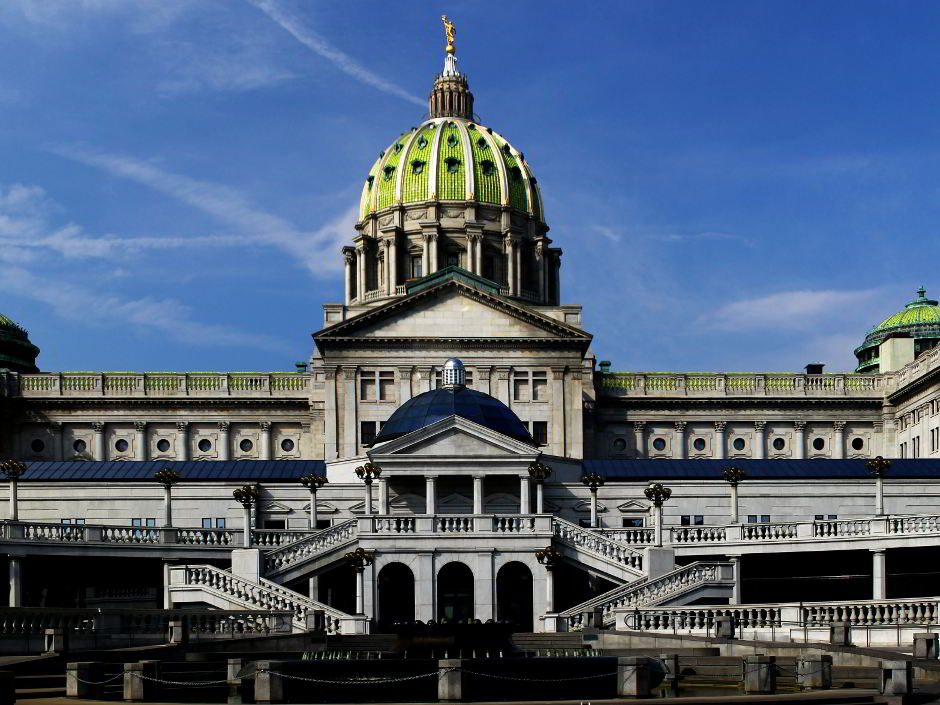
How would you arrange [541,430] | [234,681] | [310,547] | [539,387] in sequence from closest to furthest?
[234,681] < [310,547] < [541,430] < [539,387]

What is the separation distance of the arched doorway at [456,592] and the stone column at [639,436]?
65.1 m

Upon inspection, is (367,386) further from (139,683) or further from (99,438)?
(139,683)

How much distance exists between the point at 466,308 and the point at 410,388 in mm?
7913

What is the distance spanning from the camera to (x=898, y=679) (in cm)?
3697

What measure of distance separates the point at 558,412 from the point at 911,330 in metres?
49.4

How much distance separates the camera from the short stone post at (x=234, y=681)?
39594 millimetres

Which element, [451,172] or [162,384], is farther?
[451,172]

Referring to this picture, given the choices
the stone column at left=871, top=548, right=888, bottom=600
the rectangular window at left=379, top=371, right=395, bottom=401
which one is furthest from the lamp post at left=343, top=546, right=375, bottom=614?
the rectangular window at left=379, top=371, right=395, bottom=401

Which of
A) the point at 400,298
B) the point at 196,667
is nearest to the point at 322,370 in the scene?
the point at 400,298

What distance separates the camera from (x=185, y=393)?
142 meters

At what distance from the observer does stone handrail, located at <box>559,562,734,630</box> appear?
219ft

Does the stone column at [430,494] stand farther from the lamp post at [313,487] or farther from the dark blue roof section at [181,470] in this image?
the dark blue roof section at [181,470]

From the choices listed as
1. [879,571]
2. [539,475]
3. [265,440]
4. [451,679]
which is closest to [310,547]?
[539,475]

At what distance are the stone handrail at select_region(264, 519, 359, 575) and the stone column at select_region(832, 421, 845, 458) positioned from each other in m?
76.1
